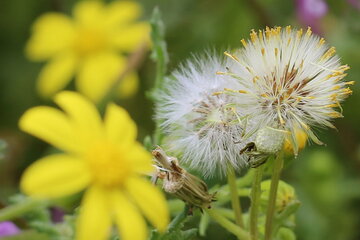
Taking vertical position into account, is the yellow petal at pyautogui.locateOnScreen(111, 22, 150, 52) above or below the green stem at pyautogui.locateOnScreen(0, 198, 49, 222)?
above

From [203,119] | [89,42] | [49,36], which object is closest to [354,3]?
[89,42]

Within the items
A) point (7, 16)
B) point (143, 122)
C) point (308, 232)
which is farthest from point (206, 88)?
point (7, 16)

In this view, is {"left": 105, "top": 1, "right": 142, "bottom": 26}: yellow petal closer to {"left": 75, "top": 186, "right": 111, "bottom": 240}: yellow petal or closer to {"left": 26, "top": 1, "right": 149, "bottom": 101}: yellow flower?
{"left": 26, "top": 1, "right": 149, "bottom": 101}: yellow flower

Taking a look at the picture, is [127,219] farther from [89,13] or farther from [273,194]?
[89,13]

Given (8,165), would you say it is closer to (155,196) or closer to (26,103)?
(26,103)

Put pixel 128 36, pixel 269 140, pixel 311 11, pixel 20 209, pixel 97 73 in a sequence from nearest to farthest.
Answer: pixel 269 140, pixel 20 209, pixel 311 11, pixel 97 73, pixel 128 36

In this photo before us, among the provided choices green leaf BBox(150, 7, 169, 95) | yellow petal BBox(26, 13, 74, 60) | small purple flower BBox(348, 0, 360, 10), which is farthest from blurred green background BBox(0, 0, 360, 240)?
green leaf BBox(150, 7, 169, 95)
